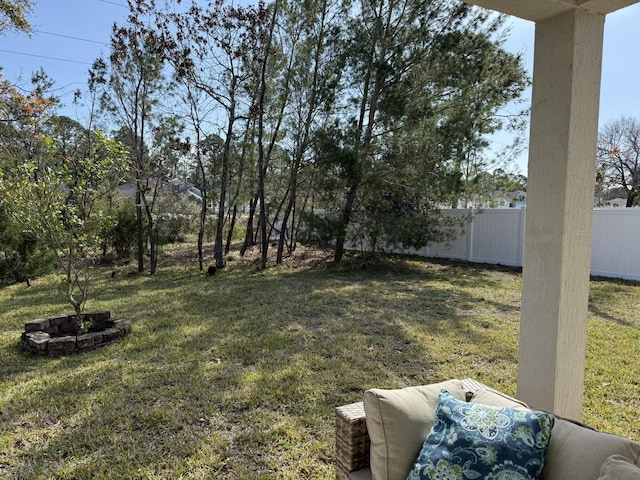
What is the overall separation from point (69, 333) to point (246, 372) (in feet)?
7.04

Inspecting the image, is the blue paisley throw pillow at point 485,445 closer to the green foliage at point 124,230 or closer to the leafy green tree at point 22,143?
the leafy green tree at point 22,143

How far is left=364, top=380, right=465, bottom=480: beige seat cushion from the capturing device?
4.33 feet

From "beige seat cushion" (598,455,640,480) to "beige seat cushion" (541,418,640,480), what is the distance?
0.16 feet

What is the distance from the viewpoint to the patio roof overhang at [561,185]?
169 cm

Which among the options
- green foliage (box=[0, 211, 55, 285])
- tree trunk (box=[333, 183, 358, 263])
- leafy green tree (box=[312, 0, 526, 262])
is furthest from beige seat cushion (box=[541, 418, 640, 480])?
green foliage (box=[0, 211, 55, 285])

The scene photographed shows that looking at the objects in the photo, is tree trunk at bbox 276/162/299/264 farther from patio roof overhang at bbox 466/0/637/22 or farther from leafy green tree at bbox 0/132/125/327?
patio roof overhang at bbox 466/0/637/22

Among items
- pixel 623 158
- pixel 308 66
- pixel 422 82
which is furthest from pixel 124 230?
pixel 623 158

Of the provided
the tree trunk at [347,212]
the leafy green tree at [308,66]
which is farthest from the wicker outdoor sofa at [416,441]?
the leafy green tree at [308,66]

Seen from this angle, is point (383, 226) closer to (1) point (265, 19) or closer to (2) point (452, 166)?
(2) point (452, 166)

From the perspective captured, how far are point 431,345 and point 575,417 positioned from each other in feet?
6.60

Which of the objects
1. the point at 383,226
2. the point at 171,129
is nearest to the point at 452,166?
the point at 383,226

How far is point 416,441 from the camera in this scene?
52.9 inches

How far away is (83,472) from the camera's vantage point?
6.45 ft

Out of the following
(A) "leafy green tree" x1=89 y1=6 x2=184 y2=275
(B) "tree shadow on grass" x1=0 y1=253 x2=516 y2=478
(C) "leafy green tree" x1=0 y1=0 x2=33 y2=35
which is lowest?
(B) "tree shadow on grass" x1=0 y1=253 x2=516 y2=478
